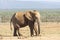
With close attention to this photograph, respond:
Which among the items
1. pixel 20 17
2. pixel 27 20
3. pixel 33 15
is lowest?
pixel 27 20

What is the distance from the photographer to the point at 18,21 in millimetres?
19406

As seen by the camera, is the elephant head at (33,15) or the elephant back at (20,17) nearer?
the elephant head at (33,15)

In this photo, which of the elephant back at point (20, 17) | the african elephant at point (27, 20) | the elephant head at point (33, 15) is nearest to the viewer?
the elephant head at point (33, 15)

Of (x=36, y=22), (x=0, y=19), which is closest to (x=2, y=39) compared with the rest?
(x=36, y=22)

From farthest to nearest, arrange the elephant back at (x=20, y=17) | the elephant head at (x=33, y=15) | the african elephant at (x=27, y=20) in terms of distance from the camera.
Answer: the elephant back at (x=20, y=17) → the african elephant at (x=27, y=20) → the elephant head at (x=33, y=15)

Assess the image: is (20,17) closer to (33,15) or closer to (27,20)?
(27,20)

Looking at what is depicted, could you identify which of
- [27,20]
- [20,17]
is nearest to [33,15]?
[27,20]

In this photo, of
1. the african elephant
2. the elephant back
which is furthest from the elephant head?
the elephant back

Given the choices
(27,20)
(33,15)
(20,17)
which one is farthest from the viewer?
(20,17)

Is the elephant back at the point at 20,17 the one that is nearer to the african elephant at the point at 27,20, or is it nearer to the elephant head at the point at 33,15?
the african elephant at the point at 27,20

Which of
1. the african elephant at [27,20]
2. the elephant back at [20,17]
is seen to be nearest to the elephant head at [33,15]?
the african elephant at [27,20]

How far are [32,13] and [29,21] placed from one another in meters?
0.58

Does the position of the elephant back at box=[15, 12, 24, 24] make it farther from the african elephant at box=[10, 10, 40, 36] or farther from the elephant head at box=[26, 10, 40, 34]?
the elephant head at box=[26, 10, 40, 34]

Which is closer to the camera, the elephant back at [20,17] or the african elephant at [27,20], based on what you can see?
the african elephant at [27,20]
